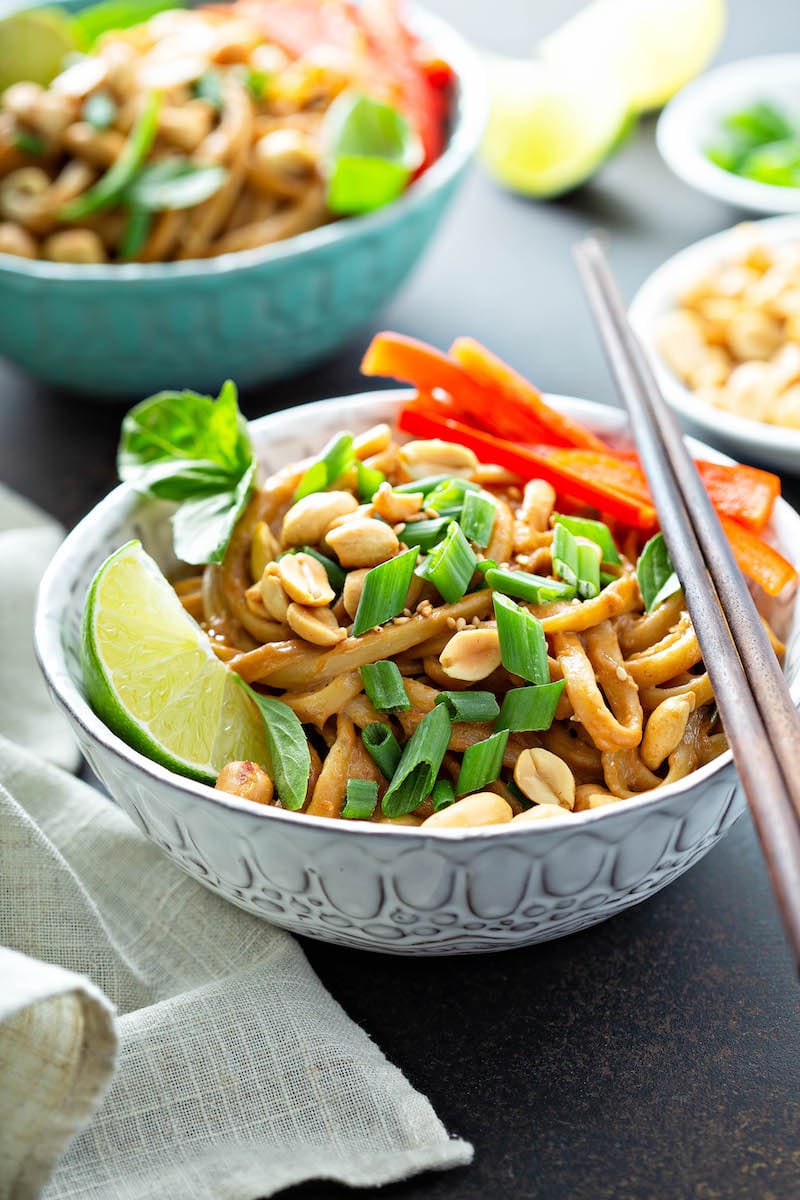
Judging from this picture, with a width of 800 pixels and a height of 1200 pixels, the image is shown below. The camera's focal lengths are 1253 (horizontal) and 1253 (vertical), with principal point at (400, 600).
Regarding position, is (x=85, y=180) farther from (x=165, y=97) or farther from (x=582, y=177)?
(x=582, y=177)

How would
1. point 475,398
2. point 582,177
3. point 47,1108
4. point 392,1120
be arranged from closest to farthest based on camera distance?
1. point 47,1108
2. point 392,1120
3. point 475,398
4. point 582,177

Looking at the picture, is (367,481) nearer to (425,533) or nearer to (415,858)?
(425,533)

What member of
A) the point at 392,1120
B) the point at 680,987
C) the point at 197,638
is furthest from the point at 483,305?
the point at 392,1120

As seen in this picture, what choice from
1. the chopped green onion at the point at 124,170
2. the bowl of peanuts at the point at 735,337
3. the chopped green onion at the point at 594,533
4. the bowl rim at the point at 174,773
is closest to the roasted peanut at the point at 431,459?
the chopped green onion at the point at 594,533

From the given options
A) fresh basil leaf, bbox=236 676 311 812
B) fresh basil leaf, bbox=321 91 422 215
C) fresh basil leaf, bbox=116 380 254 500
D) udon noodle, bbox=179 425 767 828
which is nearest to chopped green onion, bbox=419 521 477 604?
udon noodle, bbox=179 425 767 828

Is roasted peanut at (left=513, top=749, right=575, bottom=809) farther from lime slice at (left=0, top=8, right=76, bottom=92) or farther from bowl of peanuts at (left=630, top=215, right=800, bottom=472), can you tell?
lime slice at (left=0, top=8, right=76, bottom=92)

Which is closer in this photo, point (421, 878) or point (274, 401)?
point (421, 878)

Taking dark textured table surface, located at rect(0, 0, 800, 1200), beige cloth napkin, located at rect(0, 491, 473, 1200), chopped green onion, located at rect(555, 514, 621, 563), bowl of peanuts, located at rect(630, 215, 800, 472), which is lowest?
dark textured table surface, located at rect(0, 0, 800, 1200)
